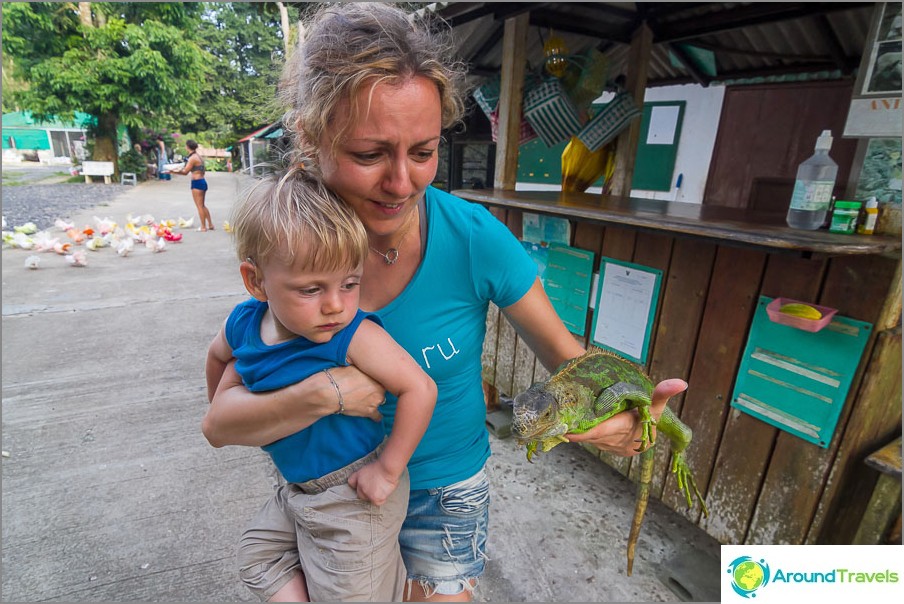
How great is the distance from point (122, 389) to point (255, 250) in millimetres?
3645

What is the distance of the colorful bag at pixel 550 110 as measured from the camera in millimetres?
3205

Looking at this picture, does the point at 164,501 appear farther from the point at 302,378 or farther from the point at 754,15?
the point at 754,15

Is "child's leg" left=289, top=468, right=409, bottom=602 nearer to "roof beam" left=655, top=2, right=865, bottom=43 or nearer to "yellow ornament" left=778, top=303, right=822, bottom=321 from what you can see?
"yellow ornament" left=778, top=303, right=822, bottom=321

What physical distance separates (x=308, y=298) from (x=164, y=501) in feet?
8.17

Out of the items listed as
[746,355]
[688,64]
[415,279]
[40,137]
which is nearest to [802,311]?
[746,355]

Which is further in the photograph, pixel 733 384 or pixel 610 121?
pixel 610 121

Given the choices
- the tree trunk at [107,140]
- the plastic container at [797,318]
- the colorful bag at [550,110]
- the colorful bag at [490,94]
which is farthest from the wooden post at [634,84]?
the tree trunk at [107,140]

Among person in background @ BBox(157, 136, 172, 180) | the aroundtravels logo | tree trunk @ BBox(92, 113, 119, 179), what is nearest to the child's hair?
the aroundtravels logo

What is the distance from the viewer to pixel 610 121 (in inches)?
133

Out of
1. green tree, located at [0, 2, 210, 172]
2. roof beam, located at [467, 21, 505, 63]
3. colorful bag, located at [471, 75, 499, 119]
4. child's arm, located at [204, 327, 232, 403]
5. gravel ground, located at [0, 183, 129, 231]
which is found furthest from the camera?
green tree, located at [0, 2, 210, 172]

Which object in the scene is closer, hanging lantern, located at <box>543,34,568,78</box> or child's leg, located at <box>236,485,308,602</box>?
child's leg, located at <box>236,485,308,602</box>

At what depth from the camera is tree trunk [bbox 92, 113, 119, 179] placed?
63.8 feet

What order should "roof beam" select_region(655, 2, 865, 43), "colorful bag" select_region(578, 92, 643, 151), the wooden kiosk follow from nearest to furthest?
1. the wooden kiosk
2. "roof beam" select_region(655, 2, 865, 43)
3. "colorful bag" select_region(578, 92, 643, 151)

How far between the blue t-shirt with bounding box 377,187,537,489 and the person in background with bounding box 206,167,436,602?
100 millimetres
